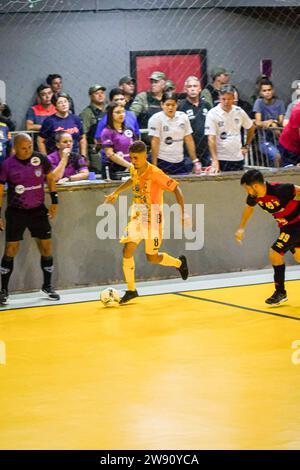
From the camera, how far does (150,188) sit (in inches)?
444

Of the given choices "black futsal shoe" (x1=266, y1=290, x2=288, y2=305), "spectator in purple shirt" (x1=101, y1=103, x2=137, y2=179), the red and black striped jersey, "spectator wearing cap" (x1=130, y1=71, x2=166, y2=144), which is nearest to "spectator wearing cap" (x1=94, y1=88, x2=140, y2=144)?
"spectator in purple shirt" (x1=101, y1=103, x2=137, y2=179)

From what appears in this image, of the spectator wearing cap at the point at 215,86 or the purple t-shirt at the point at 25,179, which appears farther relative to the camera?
the spectator wearing cap at the point at 215,86

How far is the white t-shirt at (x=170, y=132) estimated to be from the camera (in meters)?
12.8

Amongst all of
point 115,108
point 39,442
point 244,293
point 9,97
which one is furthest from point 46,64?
point 39,442

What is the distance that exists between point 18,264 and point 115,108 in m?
2.27

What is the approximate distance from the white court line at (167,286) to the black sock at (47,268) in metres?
0.22

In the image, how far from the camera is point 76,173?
12672 mm

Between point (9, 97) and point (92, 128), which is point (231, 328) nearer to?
point (92, 128)

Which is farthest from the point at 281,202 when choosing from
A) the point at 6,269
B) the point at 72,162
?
the point at 6,269

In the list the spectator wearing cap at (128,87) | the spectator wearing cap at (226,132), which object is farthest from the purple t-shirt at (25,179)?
the spectator wearing cap at (128,87)

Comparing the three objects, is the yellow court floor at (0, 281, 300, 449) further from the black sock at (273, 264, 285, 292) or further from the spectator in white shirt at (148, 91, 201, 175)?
the spectator in white shirt at (148, 91, 201, 175)

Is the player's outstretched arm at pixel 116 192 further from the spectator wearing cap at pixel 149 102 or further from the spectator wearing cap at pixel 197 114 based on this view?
the spectator wearing cap at pixel 149 102

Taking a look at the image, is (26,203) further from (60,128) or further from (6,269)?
(60,128)

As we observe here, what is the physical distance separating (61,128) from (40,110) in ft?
6.10
